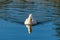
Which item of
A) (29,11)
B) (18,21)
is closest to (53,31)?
(18,21)

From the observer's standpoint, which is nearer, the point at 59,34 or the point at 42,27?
the point at 59,34

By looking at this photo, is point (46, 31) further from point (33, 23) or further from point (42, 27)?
point (33, 23)

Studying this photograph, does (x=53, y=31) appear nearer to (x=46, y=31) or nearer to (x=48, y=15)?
(x=46, y=31)

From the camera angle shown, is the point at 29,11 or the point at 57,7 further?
the point at 57,7

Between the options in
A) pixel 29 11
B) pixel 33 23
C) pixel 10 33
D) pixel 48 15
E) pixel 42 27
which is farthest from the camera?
pixel 29 11

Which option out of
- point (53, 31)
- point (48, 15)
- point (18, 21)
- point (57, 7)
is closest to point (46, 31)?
point (53, 31)

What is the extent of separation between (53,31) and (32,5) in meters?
11.2

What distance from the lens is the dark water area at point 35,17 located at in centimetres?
2034

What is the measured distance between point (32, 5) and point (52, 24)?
9.10m

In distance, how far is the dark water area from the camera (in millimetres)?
20344

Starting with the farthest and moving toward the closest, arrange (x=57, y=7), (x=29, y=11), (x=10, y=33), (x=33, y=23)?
(x=57, y=7), (x=29, y=11), (x=33, y=23), (x=10, y=33)

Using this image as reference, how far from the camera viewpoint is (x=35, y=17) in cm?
2612

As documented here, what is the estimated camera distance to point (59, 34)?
20.9 metres

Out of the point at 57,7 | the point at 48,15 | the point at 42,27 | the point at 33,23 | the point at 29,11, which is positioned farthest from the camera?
Answer: the point at 57,7
